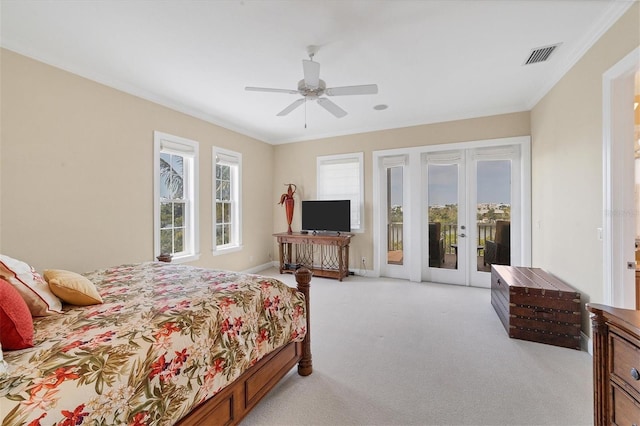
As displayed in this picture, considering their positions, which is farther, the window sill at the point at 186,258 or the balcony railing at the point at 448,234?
the balcony railing at the point at 448,234

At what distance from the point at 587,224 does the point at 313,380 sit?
9.16 ft

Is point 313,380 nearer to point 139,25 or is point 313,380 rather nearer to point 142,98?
point 139,25

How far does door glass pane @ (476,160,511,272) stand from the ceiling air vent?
1774 mm

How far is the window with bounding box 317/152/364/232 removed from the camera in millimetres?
5262

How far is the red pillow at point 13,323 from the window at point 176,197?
270cm

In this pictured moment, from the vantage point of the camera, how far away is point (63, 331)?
4.12 ft

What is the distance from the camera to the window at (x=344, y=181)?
5.26m

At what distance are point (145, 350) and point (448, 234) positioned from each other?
4.58m

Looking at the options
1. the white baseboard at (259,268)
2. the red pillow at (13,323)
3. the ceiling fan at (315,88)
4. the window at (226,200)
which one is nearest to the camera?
the red pillow at (13,323)

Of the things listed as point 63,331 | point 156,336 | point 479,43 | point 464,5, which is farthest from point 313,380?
point 479,43

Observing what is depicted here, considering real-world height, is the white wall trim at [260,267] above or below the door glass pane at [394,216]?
below

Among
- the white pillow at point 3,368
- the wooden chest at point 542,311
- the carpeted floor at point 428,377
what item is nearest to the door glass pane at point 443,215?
the carpeted floor at point 428,377

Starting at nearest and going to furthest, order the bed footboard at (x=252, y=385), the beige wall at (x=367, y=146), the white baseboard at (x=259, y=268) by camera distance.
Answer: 1. the bed footboard at (x=252, y=385)
2. the beige wall at (x=367, y=146)
3. the white baseboard at (x=259, y=268)

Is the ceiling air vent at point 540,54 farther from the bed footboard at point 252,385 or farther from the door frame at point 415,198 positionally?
the bed footboard at point 252,385
